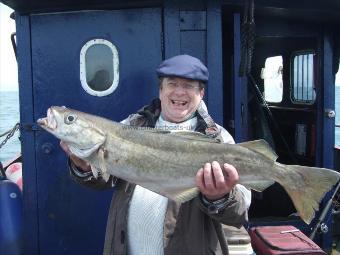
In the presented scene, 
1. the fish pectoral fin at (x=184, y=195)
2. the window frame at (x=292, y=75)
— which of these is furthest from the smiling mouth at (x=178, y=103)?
the window frame at (x=292, y=75)

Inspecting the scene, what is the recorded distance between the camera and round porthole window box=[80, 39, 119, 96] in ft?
16.9

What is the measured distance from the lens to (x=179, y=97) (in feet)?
11.2

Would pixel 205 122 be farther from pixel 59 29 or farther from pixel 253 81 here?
pixel 253 81

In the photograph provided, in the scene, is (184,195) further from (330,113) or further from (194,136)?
(330,113)

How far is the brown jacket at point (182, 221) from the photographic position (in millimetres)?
3080

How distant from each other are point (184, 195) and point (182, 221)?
23 centimetres

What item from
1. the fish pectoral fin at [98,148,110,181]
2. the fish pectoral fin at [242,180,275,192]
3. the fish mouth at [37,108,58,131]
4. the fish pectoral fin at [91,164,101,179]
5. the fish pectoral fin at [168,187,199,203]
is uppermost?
the fish mouth at [37,108,58,131]

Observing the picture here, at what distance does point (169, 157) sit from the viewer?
315cm

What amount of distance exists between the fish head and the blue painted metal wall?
2.09 meters

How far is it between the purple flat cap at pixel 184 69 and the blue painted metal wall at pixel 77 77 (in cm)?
166

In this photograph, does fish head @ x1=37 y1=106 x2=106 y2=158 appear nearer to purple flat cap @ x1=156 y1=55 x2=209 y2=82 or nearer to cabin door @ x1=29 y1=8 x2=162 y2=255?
purple flat cap @ x1=156 y1=55 x2=209 y2=82

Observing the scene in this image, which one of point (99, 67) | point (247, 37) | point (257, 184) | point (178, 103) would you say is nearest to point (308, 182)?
point (257, 184)

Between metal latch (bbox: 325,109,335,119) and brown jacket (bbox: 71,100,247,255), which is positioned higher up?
metal latch (bbox: 325,109,335,119)

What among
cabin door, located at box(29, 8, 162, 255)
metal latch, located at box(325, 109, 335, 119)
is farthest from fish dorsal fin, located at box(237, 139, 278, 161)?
metal latch, located at box(325, 109, 335, 119)
